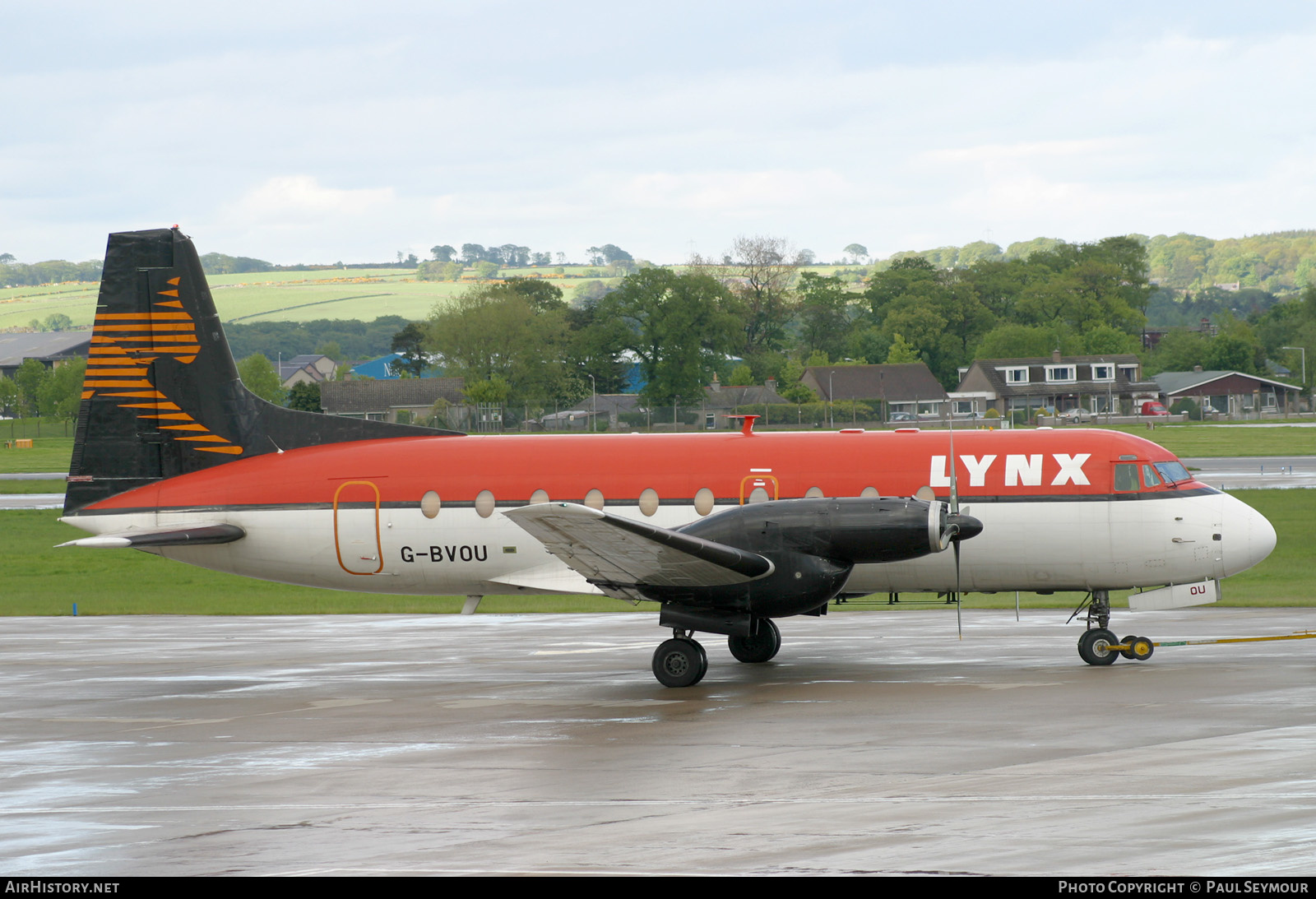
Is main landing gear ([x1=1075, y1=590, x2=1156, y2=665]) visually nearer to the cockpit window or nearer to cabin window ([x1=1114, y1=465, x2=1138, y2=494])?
cabin window ([x1=1114, y1=465, x2=1138, y2=494])

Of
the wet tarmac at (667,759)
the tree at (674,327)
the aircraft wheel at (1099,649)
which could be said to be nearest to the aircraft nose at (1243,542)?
the wet tarmac at (667,759)

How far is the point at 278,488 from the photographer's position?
2017 cm

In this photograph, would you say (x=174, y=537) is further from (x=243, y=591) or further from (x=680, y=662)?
(x=243, y=591)

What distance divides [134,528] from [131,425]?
5.42 feet

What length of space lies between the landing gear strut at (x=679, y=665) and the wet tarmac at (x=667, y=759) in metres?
0.20

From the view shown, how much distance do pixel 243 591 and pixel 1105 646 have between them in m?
24.9

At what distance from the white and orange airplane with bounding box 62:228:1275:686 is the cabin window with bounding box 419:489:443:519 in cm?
3

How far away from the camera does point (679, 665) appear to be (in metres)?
17.8

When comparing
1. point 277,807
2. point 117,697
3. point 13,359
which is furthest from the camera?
point 13,359

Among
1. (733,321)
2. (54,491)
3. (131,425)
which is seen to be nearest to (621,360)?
(733,321)

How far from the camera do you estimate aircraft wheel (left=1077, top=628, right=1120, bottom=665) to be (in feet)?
60.5

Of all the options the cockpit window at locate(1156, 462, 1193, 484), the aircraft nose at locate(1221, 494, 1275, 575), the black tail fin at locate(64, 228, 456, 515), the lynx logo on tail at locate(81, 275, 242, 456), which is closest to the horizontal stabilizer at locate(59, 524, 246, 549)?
the black tail fin at locate(64, 228, 456, 515)
